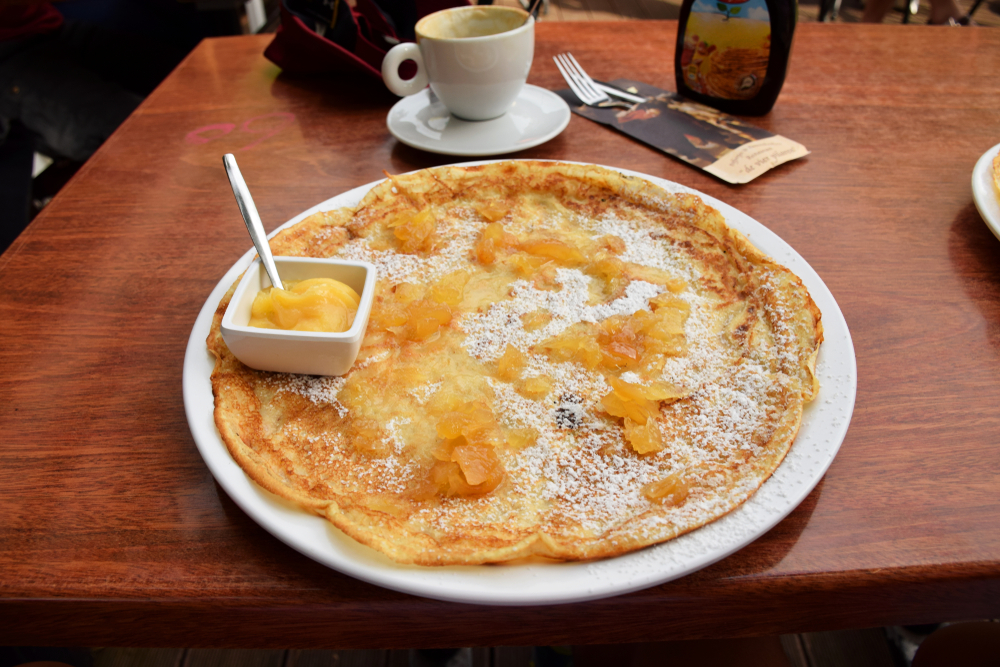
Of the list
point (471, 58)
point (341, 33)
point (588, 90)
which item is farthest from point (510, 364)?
point (341, 33)

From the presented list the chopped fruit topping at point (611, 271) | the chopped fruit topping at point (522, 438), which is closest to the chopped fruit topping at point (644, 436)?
the chopped fruit topping at point (522, 438)

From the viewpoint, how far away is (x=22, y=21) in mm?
2797

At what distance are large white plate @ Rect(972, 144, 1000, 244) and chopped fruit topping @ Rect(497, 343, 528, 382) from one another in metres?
1.07

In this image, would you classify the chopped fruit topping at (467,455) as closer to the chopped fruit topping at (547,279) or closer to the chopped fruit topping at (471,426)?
the chopped fruit topping at (471,426)

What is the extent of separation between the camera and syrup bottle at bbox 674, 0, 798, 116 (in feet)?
5.86

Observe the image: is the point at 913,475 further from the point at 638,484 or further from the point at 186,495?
the point at 186,495

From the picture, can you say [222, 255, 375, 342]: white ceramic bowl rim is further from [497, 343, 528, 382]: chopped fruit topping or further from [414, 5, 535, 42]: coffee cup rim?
[414, 5, 535, 42]: coffee cup rim

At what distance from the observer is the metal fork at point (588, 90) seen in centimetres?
204

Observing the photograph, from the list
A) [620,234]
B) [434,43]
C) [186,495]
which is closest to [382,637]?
[186,495]

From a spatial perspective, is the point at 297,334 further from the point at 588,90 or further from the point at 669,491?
the point at 588,90

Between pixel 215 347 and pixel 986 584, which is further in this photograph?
pixel 215 347

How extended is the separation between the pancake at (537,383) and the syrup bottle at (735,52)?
0.73 meters

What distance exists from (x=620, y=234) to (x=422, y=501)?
817 mm

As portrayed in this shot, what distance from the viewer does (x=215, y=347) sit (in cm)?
106
